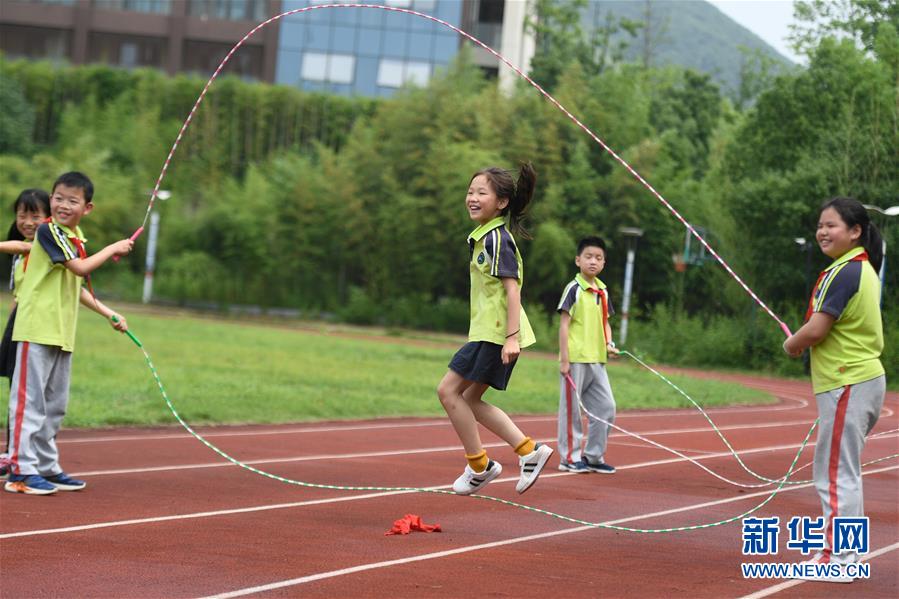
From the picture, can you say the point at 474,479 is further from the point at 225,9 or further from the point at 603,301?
the point at 225,9

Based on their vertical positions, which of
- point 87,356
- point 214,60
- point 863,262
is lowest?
point 87,356

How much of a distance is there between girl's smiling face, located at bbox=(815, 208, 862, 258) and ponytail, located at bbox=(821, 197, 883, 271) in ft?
0.06

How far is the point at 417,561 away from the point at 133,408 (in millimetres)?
8093

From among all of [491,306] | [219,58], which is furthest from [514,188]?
[219,58]

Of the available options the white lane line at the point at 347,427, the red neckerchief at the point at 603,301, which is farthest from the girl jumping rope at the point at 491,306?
the white lane line at the point at 347,427

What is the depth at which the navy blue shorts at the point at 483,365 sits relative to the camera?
6863mm

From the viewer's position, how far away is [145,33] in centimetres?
6069

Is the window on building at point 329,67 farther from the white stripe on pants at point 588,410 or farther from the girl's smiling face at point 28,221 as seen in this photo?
the girl's smiling face at point 28,221

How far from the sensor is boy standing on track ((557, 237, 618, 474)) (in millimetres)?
10211

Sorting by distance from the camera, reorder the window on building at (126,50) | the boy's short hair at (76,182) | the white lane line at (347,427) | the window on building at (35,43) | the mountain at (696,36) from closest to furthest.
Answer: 1. the boy's short hair at (76,182)
2. the white lane line at (347,427)
3. the window on building at (126,50)
4. the window on building at (35,43)
5. the mountain at (696,36)

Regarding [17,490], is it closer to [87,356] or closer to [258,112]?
[87,356]

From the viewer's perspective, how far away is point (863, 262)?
231 inches

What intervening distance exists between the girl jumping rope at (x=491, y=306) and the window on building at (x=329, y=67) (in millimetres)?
53988

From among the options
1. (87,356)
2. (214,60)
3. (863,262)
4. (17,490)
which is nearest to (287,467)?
(17,490)
